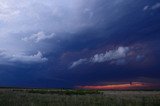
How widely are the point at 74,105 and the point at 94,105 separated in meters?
1.55

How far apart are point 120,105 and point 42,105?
5.85 meters

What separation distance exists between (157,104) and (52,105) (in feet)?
26.3

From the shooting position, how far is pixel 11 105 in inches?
740

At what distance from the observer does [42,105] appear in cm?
1948

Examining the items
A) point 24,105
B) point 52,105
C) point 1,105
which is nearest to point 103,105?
point 52,105

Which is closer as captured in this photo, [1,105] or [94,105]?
[1,105]

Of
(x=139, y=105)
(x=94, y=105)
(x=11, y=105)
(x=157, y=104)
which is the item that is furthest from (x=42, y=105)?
(x=157, y=104)

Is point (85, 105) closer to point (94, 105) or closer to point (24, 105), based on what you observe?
point (94, 105)

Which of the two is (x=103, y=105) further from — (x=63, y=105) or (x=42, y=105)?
(x=42, y=105)

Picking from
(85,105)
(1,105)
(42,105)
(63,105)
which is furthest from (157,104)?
(1,105)

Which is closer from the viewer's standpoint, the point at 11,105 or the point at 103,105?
the point at 11,105

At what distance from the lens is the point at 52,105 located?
19.3 m

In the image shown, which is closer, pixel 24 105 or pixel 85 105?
pixel 24 105

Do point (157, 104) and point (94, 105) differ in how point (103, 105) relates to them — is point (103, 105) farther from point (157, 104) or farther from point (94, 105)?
point (157, 104)
